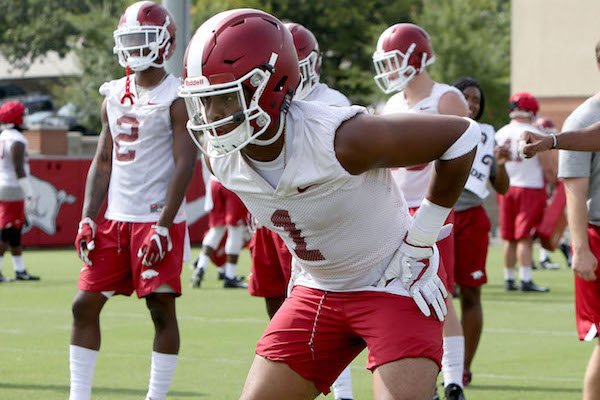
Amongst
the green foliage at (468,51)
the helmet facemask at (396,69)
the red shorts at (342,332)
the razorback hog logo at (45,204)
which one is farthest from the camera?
the green foliage at (468,51)

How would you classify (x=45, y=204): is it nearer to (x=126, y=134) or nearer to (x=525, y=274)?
(x=525, y=274)

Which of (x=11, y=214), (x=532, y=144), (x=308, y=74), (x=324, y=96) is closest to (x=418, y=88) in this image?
(x=324, y=96)

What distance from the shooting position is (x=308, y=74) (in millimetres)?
7496

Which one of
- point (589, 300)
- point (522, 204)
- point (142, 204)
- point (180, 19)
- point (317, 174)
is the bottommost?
point (522, 204)

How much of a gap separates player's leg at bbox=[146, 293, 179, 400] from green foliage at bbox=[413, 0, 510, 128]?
32792mm

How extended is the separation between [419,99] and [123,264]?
2050mm

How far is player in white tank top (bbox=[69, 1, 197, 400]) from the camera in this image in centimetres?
715

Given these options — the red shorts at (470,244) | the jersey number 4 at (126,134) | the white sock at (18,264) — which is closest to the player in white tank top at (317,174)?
the jersey number 4 at (126,134)

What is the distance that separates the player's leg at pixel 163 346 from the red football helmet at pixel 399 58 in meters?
1.88

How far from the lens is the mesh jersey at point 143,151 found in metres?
7.28

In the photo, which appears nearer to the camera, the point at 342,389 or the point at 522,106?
the point at 342,389

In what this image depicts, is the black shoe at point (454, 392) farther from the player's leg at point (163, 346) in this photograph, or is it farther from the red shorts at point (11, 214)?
the red shorts at point (11, 214)

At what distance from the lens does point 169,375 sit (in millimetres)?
7297

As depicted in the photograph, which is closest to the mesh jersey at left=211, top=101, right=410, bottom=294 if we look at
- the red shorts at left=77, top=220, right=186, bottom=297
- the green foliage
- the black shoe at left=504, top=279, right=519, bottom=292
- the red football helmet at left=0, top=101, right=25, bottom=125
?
the red shorts at left=77, top=220, right=186, bottom=297
